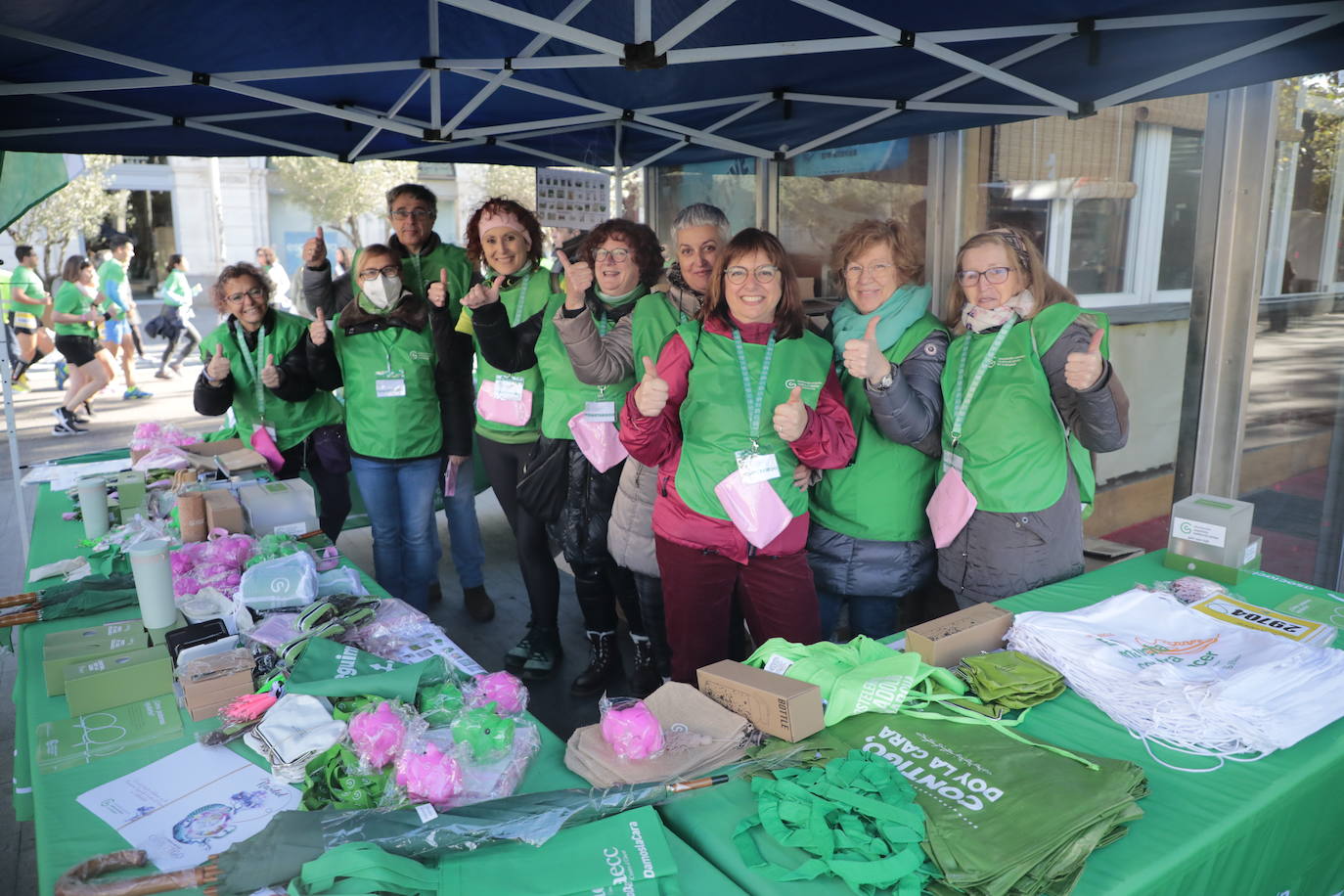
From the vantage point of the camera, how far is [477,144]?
14.5ft

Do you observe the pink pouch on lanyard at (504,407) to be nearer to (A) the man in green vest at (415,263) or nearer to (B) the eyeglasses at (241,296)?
(A) the man in green vest at (415,263)

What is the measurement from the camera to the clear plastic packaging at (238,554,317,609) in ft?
6.53

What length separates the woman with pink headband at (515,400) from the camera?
124 inches

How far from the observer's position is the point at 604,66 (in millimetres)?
2889

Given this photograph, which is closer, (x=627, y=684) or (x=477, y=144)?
(x=627, y=684)

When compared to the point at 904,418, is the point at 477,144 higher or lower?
higher

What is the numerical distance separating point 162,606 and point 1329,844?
2.34m

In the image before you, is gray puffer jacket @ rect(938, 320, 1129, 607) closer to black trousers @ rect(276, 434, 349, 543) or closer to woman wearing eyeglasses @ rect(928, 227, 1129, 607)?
woman wearing eyeglasses @ rect(928, 227, 1129, 607)

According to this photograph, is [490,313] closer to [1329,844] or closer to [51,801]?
[51,801]

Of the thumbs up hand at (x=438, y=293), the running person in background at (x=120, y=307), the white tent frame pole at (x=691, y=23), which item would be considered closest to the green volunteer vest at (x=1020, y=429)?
the white tent frame pole at (x=691, y=23)

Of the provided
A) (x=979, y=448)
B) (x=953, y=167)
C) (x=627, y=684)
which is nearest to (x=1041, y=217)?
(x=953, y=167)

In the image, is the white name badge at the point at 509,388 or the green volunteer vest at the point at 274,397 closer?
the white name badge at the point at 509,388

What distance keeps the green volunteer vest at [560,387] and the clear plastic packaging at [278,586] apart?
3.43 feet

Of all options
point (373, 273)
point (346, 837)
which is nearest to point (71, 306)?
point (373, 273)
